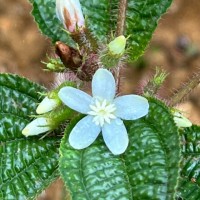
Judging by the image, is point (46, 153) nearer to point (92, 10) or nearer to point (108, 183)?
point (108, 183)

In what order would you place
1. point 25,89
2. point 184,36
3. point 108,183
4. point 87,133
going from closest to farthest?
point 108,183 → point 87,133 → point 25,89 → point 184,36

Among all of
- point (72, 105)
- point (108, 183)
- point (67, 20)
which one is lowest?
point (108, 183)

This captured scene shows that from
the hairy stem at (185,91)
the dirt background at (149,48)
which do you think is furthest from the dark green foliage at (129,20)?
the dirt background at (149,48)

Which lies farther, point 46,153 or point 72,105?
point 46,153

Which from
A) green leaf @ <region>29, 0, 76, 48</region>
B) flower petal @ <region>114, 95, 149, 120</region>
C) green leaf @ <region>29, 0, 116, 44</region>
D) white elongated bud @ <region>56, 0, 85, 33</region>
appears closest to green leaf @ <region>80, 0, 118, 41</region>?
green leaf @ <region>29, 0, 116, 44</region>

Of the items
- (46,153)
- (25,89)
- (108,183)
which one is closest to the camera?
(108,183)

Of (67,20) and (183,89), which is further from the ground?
(67,20)

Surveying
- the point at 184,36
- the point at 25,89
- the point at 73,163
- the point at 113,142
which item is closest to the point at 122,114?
the point at 113,142

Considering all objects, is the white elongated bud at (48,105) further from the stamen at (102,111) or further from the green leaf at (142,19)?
the green leaf at (142,19)
